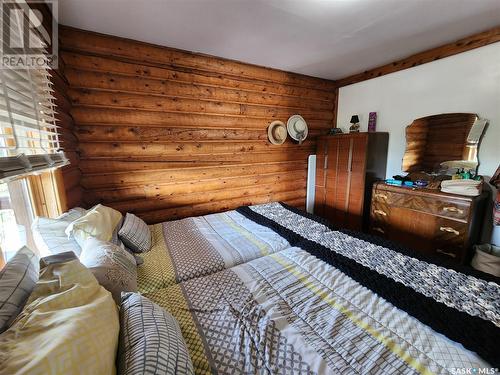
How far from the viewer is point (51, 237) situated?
1.23 metres

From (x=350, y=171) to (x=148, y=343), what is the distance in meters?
3.04

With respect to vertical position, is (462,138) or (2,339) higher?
(462,138)

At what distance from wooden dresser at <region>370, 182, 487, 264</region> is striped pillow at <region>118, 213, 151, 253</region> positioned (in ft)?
8.99

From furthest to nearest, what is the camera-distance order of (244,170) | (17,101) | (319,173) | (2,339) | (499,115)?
(319,173), (244,170), (499,115), (17,101), (2,339)

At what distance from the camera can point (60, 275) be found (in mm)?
782

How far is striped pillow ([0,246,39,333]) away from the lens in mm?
675

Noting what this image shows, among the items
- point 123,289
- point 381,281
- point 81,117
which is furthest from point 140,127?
point 381,281

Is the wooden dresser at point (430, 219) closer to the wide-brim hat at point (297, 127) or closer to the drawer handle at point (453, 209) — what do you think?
the drawer handle at point (453, 209)

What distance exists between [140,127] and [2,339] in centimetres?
218

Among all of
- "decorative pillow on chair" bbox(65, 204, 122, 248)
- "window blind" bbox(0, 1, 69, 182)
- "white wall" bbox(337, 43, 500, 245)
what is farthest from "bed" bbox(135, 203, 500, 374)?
"white wall" bbox(337, 43, 500, 245)

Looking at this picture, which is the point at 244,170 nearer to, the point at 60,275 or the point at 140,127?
the point at 140,127

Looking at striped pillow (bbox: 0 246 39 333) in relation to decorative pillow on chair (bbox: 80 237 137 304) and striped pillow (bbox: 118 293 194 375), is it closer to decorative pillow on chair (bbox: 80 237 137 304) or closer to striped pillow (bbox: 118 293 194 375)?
decorative pillow on chair (bbox: 80 237 137 304)

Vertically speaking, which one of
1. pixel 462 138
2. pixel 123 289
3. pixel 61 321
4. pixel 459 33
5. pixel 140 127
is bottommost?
pixel 123 289

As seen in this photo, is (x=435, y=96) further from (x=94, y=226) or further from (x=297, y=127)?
(x=94, y=226)
